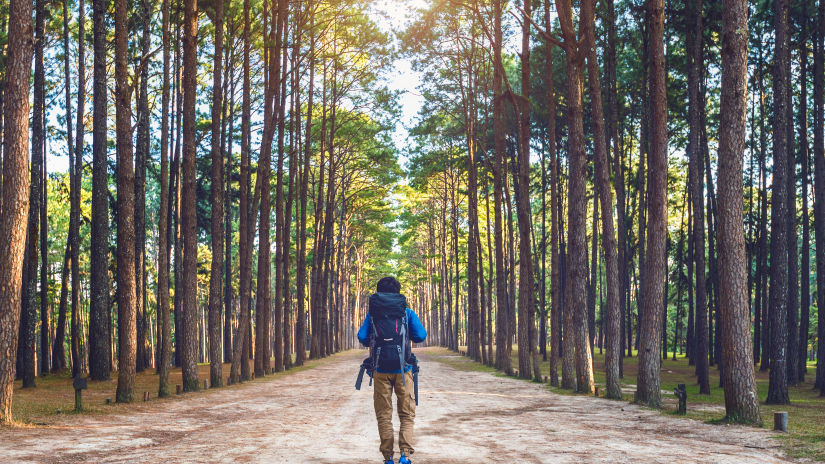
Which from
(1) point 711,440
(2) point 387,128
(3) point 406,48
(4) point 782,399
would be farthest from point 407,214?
(1) point 711,440

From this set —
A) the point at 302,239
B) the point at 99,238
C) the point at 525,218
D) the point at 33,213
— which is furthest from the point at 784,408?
the point at 302,239

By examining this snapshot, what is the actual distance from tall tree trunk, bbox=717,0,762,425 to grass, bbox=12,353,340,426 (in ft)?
38.3

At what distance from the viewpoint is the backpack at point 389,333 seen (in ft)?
24.3

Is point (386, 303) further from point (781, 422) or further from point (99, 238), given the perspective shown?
point (99, 238)

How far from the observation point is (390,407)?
7441mm

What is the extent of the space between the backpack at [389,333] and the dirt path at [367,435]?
1152 mm

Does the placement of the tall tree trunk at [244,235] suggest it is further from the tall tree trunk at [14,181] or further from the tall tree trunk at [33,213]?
the tall tree trunk at [14,181]

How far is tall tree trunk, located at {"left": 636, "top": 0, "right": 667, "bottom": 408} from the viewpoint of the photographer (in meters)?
14.1

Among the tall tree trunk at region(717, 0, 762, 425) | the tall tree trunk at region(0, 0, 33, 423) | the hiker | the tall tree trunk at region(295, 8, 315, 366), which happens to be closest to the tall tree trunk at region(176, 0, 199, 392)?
the tall tree trunk at region(0, 0, 33, 423)

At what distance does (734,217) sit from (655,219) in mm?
2550

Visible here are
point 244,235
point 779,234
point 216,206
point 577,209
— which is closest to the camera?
point 779,234

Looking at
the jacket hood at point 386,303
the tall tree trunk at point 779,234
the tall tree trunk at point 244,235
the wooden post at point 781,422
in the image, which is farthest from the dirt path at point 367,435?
the tall tree trunk at point 244,235

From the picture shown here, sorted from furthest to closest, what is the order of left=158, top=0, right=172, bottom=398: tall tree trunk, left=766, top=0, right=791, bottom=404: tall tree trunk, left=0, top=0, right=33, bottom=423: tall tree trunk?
left=158, top=0, right=172, bottom=398: tall tree trunk < left=766, top=0, right=791, bottom=404: tall tree trunk < left=0, top=0, right=33, bottom=423: tall tree trunk

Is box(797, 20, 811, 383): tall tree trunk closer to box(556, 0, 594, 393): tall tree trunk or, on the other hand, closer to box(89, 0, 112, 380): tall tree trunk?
box(556, 0, 594, 393): tall tree trunk
